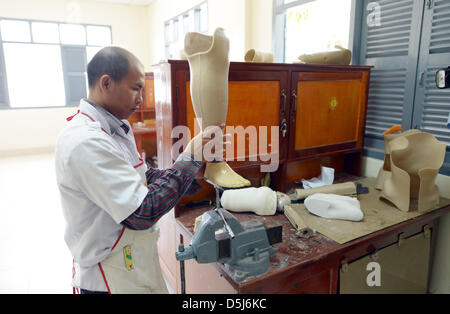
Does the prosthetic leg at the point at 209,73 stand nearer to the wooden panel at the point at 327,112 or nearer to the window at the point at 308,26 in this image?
the wooden panel at the point at 327,112

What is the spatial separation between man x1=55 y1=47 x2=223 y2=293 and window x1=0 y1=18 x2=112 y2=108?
6481 millimetres

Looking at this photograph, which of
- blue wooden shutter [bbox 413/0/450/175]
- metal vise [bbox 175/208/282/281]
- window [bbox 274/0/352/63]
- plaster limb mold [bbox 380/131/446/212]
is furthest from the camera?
window [bbox 274/0/352/63]

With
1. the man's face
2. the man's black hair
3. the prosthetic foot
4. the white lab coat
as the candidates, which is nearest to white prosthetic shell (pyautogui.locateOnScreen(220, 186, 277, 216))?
the prosthetic foot

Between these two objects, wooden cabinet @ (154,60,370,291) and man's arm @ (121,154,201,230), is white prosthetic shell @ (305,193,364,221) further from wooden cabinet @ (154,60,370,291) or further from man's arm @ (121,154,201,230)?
man's arm @ (121,154,201,230)

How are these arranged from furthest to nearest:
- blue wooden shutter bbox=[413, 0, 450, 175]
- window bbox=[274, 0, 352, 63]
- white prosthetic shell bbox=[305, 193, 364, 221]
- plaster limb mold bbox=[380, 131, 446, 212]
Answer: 1. window bbox=[274, 0, 352, 63]
2. blue wooden shutter bbox=[413, 0, 450, 175]
3. plaster limb mold bbox=[380, 131, 446, 212]
4. white prosthetic shell bbox=[305, 193, 364, 221]

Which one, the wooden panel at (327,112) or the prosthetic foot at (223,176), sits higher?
the wooden panel at (327,112)

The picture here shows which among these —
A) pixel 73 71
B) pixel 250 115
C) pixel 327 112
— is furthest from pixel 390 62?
pixel 73 71

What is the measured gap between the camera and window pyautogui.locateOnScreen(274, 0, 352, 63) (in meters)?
2.68

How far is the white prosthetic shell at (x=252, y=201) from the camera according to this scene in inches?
62.9

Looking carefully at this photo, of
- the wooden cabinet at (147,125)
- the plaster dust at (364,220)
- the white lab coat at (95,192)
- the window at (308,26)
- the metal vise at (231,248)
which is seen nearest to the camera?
the white lab coat at (95,192)

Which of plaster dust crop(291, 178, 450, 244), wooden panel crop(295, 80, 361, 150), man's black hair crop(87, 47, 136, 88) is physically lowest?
plaster dust crop(291, 178, 450, 244)

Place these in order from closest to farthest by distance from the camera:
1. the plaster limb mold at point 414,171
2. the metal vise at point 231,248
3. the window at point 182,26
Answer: the metal vise at point 231,248, the plaster limb mold at point 414,171, the window at point 182,26

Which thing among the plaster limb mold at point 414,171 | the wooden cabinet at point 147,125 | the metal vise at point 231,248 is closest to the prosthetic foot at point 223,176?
the metal vise at point 231,248
